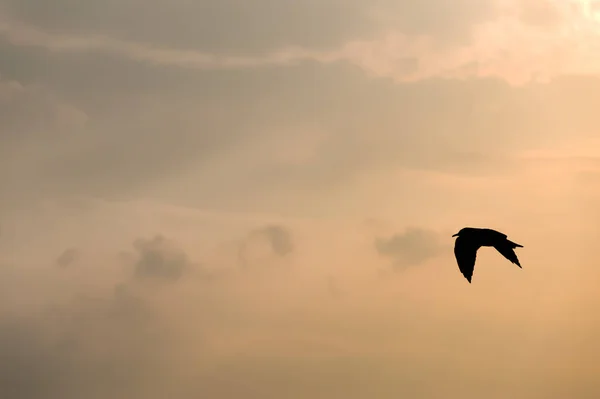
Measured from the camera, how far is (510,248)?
1626 inches

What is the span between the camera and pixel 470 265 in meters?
43.9

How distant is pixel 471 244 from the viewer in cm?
4416

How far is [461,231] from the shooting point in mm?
44062

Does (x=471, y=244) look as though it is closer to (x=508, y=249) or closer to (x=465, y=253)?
(x=465, y=253)

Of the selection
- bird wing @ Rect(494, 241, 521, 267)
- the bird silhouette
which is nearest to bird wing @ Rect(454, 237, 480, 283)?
the bird silhouette

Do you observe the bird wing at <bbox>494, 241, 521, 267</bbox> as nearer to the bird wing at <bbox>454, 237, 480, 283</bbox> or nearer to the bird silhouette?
the bird silhouette

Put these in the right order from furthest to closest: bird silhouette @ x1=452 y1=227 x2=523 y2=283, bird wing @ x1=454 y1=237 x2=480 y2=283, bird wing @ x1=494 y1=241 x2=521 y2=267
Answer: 1. bird wing @ x1=454 y1=237 x2=480 y2=283
2. bird silhouette @ x1=452 y1=227 x2=523 y2=283
3. bird wing @ x1=494 y1=241 x2=521 y2=267

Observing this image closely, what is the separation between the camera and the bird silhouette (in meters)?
42.3

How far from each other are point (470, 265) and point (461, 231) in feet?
8.96

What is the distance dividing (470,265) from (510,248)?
3711 mm

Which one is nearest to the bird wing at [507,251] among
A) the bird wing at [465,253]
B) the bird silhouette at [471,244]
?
the bird silhouette at [471,244]

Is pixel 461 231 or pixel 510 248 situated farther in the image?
pixel 461 231

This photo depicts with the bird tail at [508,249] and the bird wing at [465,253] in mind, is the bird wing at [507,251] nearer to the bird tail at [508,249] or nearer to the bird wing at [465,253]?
the bird tail at [508,249]

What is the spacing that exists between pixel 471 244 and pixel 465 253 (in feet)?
2.81
